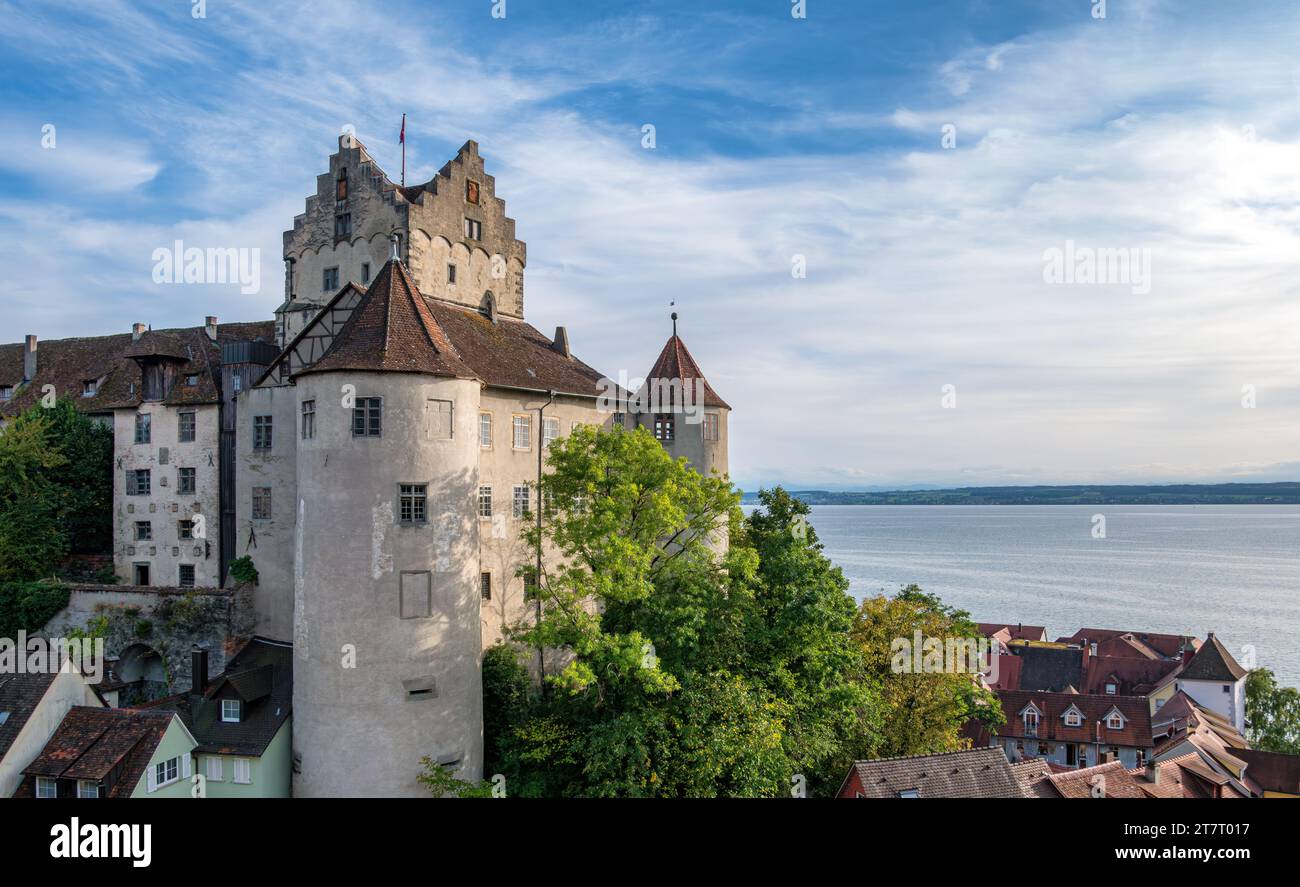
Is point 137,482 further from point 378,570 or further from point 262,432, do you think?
point 378,570

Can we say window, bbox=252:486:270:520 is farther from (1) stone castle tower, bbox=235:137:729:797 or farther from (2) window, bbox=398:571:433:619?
(2) window, bbox=398:571:433:619

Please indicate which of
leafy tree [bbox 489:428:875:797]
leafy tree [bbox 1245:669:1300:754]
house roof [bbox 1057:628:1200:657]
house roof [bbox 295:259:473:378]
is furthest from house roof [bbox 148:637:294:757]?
house roof [bbox 1057:628:1200:657]

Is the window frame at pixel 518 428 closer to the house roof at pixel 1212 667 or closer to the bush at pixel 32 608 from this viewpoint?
the bush at pixel 32 608

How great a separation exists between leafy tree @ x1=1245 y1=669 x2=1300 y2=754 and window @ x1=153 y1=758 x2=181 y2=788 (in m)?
64.7

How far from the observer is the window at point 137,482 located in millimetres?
36719

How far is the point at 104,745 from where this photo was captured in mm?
26078

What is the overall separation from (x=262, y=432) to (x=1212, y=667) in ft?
228

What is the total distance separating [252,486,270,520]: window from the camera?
33.0 meters

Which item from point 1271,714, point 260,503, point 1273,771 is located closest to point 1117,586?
point 1271,714

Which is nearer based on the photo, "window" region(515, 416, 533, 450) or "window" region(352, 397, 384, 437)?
"window" region(352, 397, 384, 437)

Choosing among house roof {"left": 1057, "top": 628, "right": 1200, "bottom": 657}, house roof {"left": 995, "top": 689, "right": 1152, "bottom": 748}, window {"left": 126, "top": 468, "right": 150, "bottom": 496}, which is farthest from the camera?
house roof {"left": 1057, "top": 628, "right": 1200, "bottom": 657}

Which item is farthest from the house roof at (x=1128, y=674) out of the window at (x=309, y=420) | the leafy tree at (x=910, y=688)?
the window at (x=309, y=420)
